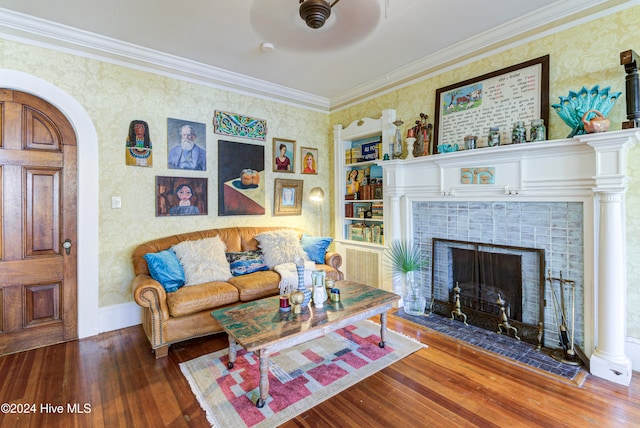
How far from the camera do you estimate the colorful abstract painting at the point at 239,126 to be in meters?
3.57

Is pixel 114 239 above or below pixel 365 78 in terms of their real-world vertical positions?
below

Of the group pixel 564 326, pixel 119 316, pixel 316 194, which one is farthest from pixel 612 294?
pixel 119 316

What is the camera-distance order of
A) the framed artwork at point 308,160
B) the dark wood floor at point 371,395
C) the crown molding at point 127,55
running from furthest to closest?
the framed artwork at point 308,160, the crown molding at point 127,55, the dark wood floor at point 371,395

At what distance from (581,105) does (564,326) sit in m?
1.71

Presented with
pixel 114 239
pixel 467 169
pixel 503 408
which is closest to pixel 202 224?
pixel 114 239

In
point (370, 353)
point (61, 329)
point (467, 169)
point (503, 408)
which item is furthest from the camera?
point (467, 169)

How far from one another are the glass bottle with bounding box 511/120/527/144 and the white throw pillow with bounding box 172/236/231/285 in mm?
2991

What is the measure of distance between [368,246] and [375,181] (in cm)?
90

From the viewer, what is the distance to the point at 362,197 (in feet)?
13.4

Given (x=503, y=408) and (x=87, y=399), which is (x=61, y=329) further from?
(x=503, y=408)

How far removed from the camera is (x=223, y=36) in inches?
108

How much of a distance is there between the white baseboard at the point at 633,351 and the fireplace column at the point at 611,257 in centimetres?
12

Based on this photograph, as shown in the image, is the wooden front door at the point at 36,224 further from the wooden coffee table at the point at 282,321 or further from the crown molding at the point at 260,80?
the wooden coffee table at the point at 282,321

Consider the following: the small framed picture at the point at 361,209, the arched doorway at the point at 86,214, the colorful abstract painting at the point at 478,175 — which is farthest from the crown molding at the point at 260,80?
the small framed picture at the point at 361,209
